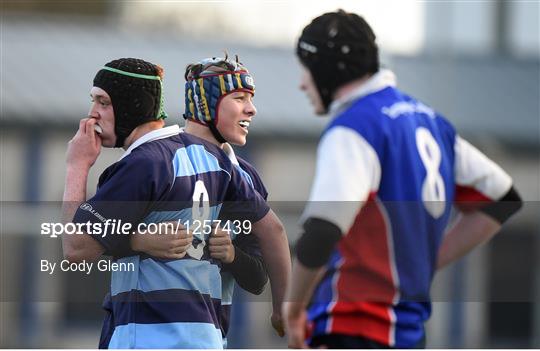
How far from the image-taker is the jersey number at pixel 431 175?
4184 mm

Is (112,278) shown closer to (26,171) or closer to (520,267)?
(26,171)

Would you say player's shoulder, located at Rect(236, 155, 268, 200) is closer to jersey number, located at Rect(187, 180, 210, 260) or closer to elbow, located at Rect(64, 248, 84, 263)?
jersey number, located at Rect(187, 180, 210, 260)

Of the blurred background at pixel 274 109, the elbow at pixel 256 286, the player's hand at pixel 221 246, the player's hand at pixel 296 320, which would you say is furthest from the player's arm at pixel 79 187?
the blurred background at pixel 274 109

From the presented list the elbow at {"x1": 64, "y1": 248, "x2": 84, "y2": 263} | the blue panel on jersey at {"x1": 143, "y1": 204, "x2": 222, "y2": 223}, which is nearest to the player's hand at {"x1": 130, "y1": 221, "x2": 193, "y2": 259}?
the blue panel on jersey at {"x1": 143, "y1": 204, "x2": 222, "y2": 223}

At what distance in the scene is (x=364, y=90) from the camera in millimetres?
4258

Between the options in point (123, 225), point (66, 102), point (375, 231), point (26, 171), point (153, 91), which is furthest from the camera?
point (66, 102)

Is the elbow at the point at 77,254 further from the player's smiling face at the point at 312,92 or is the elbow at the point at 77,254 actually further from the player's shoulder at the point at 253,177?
the player's smiling face at the point at 312,92

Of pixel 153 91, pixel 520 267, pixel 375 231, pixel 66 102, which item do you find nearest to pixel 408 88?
pixel 520 267

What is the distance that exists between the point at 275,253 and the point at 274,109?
1069cm

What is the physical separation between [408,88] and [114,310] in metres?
12.0

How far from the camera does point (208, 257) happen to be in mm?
5234

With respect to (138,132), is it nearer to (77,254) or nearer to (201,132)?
(201,132)

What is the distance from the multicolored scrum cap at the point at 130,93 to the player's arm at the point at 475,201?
4.86 feet

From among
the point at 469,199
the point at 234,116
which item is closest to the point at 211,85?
the point at 234,116
